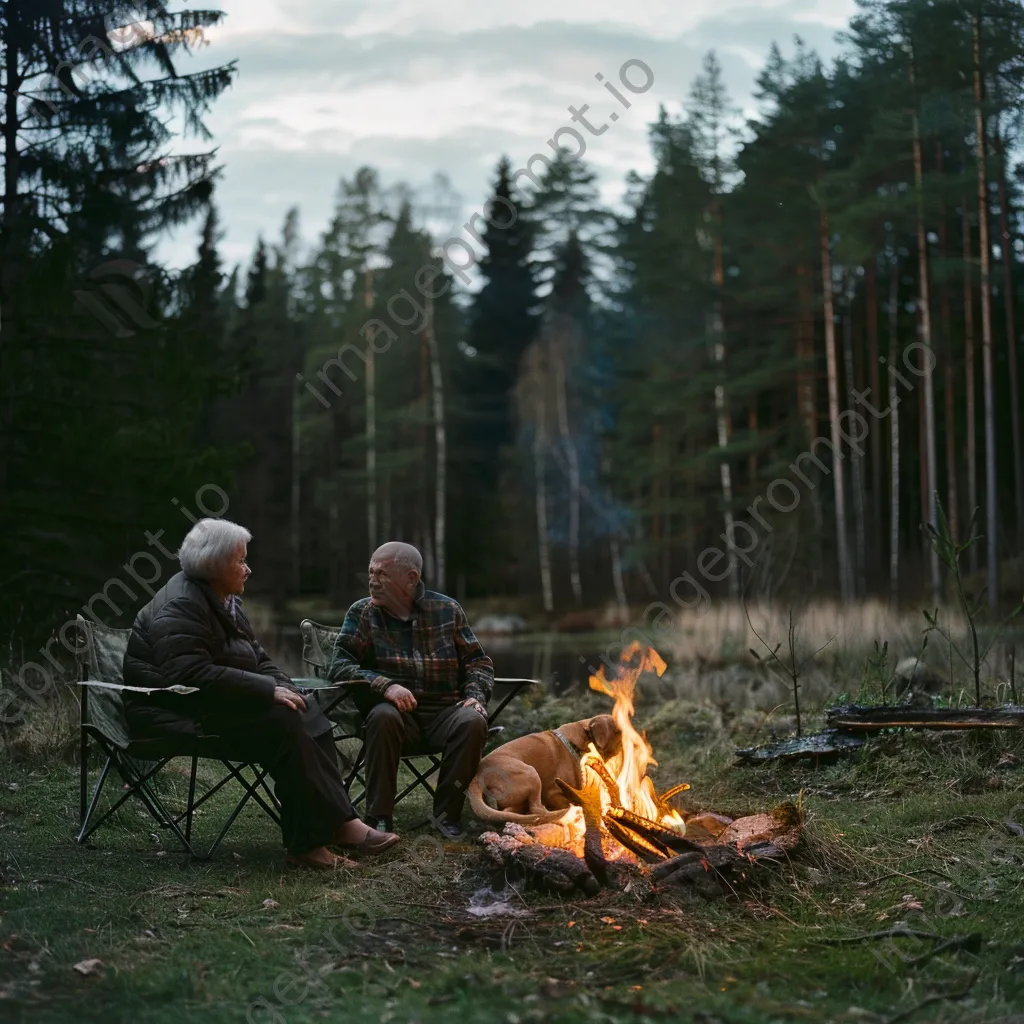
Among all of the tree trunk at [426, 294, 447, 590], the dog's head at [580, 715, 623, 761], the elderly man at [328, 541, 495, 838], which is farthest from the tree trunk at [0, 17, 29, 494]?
the tree trunk at [426, 294, 447, 590]

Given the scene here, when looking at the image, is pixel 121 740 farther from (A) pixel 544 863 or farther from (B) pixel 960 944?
(B) pixel 960 944

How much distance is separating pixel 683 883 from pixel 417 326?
74.1ft

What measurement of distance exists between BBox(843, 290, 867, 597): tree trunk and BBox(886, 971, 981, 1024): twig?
690 inches

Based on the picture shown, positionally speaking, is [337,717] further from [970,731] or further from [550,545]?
[550,545]

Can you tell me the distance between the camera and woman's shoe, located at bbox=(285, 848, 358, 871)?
4.21m

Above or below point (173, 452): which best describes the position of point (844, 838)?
below

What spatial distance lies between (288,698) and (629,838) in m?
1.35

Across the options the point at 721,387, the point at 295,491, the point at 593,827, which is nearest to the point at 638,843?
the point at 593,827

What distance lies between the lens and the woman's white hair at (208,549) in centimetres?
430

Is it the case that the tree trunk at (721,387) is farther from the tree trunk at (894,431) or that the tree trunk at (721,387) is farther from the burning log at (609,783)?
the burning log at (609,783)

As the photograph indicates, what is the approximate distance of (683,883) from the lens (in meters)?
3.71

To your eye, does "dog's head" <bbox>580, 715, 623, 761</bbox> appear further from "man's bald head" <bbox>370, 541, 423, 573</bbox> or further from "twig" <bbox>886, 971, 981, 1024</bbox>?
"twig" <bbox>886, 971, 981, 1024</bbox>

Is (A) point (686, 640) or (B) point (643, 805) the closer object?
(B) point (643, 805)

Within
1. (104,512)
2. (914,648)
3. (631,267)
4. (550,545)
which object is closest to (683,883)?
(914,648)
